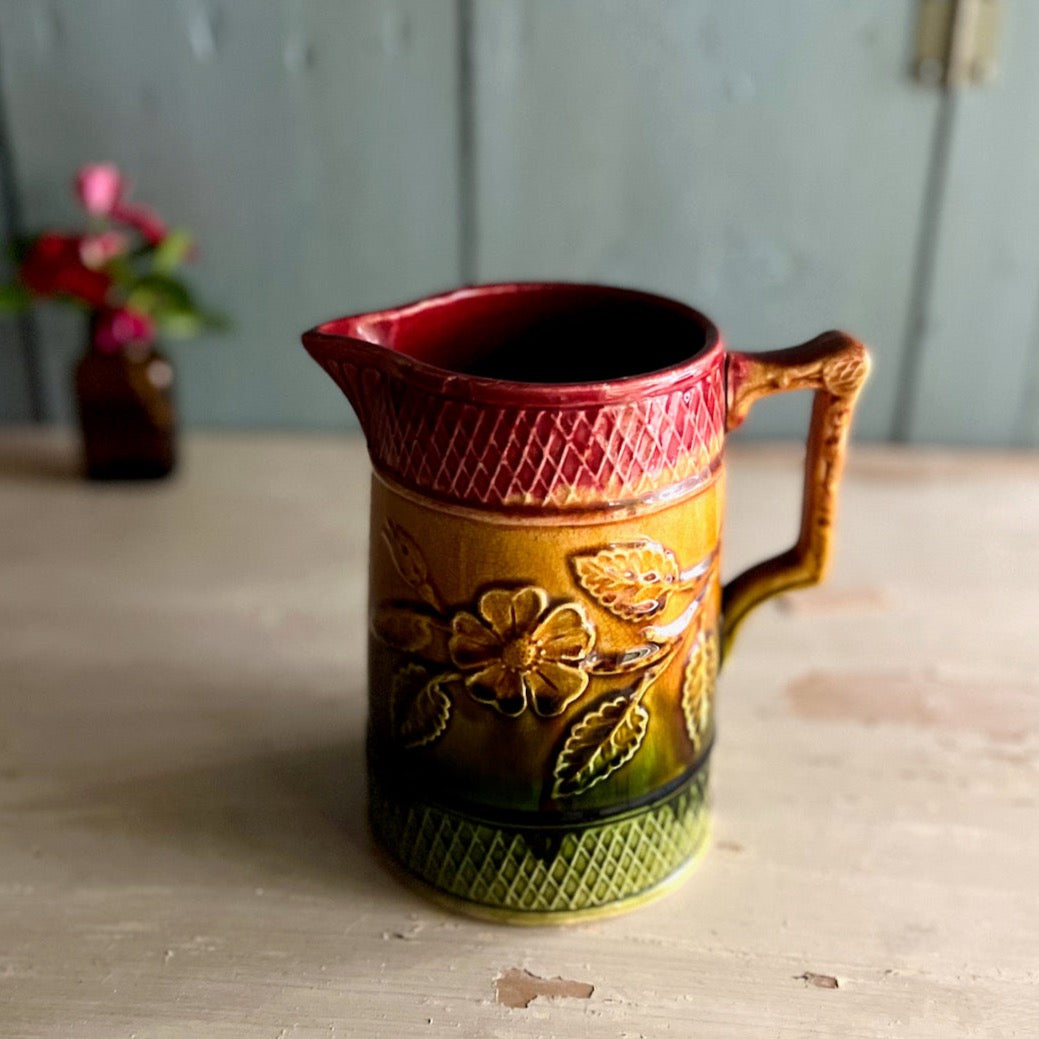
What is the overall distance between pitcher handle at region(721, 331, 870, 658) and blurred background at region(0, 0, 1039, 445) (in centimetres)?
49

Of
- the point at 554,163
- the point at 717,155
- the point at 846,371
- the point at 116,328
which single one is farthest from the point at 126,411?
the point at 846,371

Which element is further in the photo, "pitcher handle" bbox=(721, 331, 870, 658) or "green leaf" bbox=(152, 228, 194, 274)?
"green leaf" bbox=(152, 228, 194, 274)

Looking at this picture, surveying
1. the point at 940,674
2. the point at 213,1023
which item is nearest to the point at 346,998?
the point at 213,1023

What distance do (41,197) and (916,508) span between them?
727mm

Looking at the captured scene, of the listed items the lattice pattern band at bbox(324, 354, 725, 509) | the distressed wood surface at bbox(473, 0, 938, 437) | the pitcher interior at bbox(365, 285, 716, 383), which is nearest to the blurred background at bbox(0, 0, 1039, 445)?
the distressed wood surface at bbox(473, 0, 938, 437)

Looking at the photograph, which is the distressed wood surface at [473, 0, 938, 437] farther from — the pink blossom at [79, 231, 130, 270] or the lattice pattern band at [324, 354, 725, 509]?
the lattice pattern band at [324, 354, 725, 509]

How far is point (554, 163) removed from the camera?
958 millimetres

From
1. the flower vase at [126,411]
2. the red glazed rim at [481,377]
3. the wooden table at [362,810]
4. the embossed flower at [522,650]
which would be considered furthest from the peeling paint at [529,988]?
the flower vase at [126,411]

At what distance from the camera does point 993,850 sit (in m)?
0.57

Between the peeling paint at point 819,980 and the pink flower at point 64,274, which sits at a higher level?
the pink flower at point 64,274

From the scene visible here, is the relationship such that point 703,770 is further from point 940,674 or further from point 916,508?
point 916,508

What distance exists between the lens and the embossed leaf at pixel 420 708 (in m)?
0.49

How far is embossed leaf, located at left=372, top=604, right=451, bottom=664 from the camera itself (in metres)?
0.48

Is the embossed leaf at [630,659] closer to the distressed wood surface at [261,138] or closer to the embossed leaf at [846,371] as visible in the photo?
the embossed leaf at [846,371]
